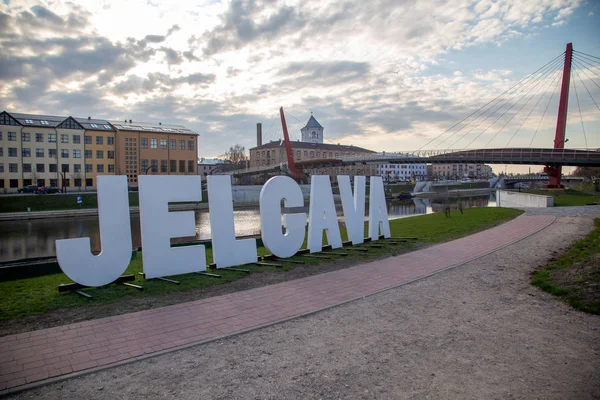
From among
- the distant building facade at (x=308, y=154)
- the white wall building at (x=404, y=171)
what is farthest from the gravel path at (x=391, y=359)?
the white wall building at (x=404, y=171)

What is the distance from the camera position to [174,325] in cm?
582

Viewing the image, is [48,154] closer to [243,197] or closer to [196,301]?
[243,197]

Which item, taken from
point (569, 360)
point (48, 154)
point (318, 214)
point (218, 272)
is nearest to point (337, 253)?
point (318, 214)

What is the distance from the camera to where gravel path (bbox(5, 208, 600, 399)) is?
12.9 feet

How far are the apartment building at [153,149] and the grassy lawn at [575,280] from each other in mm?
63716

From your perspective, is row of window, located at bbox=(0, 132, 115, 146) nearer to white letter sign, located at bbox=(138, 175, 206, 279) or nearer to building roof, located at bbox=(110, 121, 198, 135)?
building roof, located at bbox=(110, 121, 198, 135)

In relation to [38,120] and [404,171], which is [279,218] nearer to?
[38,120]

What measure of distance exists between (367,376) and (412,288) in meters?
3.99

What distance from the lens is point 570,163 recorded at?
43031 mm

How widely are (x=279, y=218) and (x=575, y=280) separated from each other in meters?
6.86

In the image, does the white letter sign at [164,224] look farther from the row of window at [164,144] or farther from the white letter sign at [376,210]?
the row of window at [164,144]

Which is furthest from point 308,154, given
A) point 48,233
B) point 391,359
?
point 391,359

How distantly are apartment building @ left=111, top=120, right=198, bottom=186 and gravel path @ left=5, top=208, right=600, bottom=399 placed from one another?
6432 centimetres

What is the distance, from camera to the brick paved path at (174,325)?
462cm
